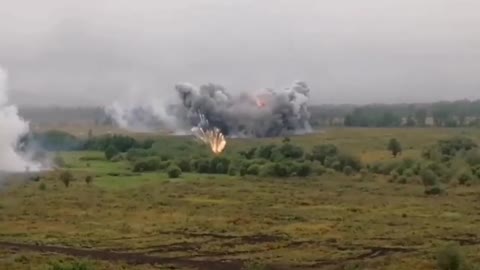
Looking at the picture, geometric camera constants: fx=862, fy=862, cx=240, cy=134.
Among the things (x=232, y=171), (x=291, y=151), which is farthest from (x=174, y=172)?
(x=291, y=151)

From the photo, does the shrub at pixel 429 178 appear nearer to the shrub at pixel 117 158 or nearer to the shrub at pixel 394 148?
the shrub at pixel 394 148

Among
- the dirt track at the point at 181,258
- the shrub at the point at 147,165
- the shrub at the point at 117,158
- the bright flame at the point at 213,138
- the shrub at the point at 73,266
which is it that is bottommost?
the dirt track at the point at 181,258

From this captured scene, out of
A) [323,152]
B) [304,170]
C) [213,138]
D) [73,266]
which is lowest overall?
[73,266]

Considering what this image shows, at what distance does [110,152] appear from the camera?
409ft

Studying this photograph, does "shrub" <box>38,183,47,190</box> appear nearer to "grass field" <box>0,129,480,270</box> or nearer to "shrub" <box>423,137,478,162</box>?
"grass field" <box>0,129,480,270</box>

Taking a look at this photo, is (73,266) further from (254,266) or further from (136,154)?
(136,154)

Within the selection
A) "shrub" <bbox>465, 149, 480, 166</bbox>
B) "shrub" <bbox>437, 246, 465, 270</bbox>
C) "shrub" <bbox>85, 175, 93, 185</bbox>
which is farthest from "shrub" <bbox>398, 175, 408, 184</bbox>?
"shrub" <bbox>437, 246, 465, 270</bbox>

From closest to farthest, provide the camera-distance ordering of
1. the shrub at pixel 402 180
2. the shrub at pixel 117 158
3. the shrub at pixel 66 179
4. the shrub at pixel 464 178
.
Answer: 1. the shrub at pixel 66 179
2. the shrub at pixel 464 178
3. the shrub at pixel 402 180
4. the shrub at pixel 117 158

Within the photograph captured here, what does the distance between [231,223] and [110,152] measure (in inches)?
2611

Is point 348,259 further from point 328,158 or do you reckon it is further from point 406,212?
point 328,158

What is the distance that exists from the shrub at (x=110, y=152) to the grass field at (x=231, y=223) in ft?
82.9

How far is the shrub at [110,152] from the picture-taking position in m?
123

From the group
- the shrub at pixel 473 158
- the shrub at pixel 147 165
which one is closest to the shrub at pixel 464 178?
the shrub at pixel 473 158

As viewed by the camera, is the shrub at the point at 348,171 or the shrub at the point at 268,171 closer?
the shrub at the point at 268,171
